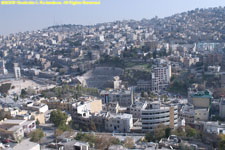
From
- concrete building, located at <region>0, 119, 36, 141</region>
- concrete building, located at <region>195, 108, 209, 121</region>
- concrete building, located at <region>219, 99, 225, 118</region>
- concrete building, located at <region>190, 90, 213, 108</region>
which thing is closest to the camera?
concrete building, located at <region>0, 119, 36, 141</region>

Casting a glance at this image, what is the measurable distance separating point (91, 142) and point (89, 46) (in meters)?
32.5

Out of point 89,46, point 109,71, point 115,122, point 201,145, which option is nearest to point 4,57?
point 89,46

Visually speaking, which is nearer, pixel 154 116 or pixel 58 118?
pixel 154 116

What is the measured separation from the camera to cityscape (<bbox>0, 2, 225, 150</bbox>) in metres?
8.55

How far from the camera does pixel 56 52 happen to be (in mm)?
39625

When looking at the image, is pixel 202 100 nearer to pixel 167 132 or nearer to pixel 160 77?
pixel 167 132

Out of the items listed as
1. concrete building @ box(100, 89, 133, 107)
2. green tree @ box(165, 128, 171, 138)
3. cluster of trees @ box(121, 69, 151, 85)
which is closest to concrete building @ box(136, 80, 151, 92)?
cluster of trees @ box(121, 69, 151, 85)

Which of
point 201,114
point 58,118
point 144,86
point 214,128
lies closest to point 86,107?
point 58,118

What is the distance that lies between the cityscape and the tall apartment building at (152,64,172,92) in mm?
76

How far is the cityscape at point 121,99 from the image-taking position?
8547 millimetres

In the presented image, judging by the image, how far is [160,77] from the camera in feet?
68.4

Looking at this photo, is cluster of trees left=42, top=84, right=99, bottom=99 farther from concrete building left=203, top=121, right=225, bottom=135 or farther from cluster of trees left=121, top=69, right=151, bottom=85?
concrete building left=203, top=121, right=225, bottom=135

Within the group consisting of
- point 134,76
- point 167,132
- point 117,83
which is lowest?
point 117,83

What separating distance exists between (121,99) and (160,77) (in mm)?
5849
